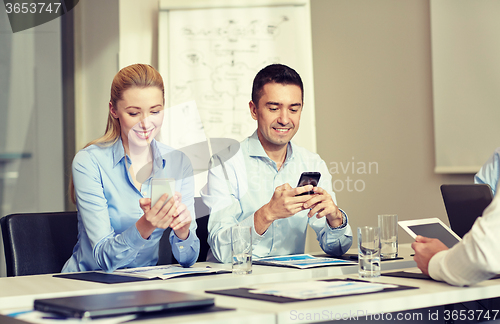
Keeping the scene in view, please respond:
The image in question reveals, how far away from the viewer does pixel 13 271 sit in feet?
5.84

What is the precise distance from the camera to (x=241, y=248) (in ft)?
4.95

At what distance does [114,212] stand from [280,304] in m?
0.97

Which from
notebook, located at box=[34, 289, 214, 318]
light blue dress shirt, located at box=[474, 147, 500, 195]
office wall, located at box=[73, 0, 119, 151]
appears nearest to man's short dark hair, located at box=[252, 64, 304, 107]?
light blue dress shirt, located at box=[474, 147, 500, 195]

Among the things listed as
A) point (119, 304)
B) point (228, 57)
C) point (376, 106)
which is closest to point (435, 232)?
point (119, 304)

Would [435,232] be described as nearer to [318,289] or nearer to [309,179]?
[309,179]

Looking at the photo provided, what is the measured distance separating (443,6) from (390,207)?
50.9 inches

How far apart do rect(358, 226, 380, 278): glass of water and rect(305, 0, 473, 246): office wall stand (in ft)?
6.35

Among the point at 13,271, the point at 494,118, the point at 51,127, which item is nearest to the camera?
the point at 13,271

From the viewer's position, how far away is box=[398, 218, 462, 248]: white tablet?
1.64 m

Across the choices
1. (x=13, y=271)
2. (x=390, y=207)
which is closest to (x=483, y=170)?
(x=390, y=207)

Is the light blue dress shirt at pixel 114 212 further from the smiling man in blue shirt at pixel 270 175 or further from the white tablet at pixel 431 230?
the white tablet at pixel 431 230

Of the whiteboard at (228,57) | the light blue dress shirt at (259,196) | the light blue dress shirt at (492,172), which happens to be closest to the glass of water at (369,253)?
the light blue dress shirt at (259,196)

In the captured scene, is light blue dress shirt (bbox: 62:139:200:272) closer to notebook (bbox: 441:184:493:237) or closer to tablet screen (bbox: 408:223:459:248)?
tablet screen (bbox: 408:223:459:248)

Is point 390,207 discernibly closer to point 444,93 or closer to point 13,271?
point 444,93
